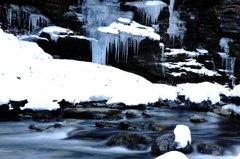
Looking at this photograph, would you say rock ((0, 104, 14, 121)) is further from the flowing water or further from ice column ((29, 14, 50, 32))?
ice column ((29, 14, 50, 32))

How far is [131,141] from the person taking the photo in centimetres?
587

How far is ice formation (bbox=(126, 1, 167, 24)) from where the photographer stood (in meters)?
23.9

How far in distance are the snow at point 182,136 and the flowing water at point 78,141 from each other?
397 millimetres

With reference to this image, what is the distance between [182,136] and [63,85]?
7.80 m

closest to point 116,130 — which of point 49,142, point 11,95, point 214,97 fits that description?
point 49,142

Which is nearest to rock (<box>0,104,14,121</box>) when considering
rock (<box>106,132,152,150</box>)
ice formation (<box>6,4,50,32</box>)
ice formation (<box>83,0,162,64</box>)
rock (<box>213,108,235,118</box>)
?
rock (<box>106,132,152,150</box>)

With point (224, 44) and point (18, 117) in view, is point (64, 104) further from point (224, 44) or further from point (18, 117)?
point (224, 44)

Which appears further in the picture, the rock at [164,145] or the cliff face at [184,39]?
the cliff face at [184,39]

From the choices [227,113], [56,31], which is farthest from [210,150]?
[56,31]

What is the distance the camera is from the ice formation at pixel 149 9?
23.9m

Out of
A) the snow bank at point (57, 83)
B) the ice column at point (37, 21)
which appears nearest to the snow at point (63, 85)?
the snow bank at point (57, 83)

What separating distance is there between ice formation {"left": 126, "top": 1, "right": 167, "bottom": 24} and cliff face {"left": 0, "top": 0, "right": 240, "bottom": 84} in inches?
15.1

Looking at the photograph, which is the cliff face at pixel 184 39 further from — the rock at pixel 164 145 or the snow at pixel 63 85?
the rock at pixel 164 145

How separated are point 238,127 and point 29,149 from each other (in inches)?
299
